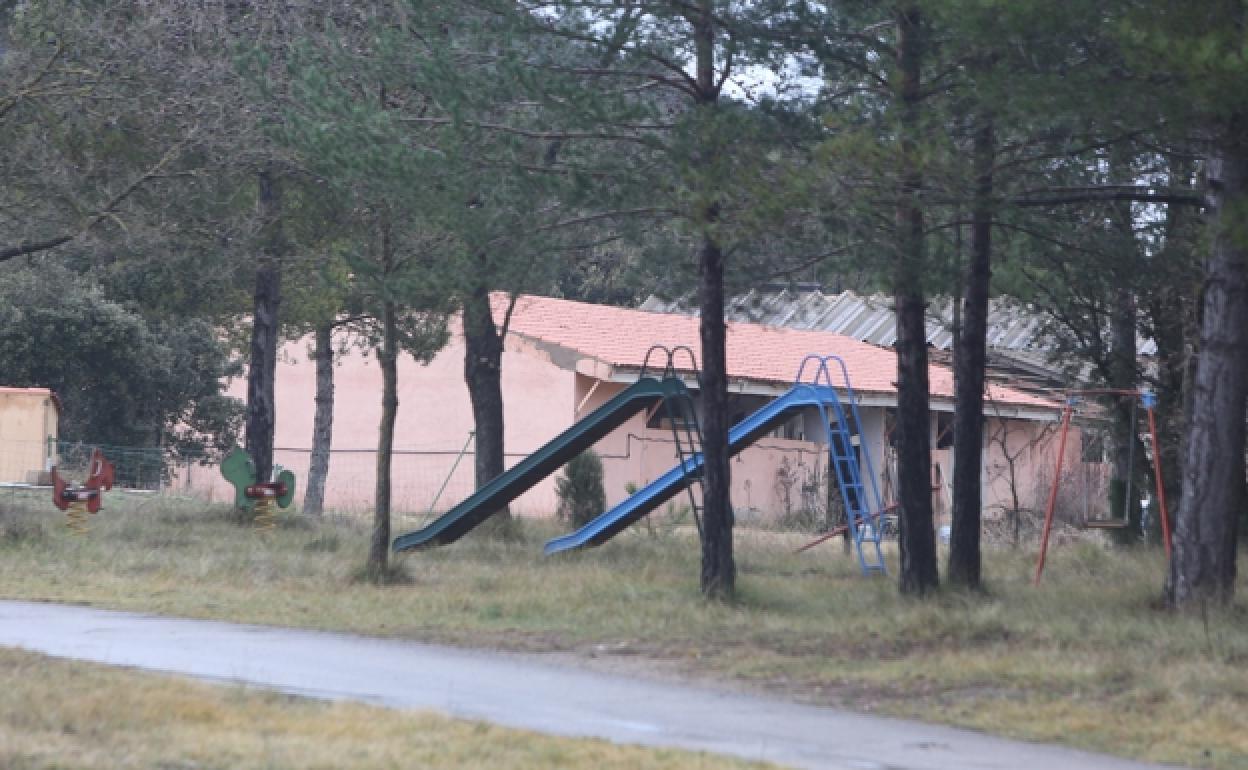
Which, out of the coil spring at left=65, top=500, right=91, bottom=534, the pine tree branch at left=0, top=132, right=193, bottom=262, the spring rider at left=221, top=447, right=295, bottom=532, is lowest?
the coil spring at left=65, top=500, right=91, bottom=534

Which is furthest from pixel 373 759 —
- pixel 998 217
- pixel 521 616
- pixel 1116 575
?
pixel 1116 575

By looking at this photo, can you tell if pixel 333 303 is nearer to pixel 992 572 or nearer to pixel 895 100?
pixel 992 572

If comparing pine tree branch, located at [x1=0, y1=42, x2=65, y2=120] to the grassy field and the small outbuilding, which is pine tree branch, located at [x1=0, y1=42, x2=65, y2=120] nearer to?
the grassy field

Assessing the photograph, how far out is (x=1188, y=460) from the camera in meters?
14.3

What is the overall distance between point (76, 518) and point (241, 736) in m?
15.0

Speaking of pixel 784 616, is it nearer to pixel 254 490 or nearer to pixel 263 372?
pixel 254 490

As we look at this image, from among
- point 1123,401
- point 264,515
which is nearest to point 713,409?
point 1123,401

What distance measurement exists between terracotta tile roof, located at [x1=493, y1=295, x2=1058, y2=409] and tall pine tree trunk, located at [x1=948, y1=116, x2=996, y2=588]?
16.5 meters

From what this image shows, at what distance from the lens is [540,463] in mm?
20906

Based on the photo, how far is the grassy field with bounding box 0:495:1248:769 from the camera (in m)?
10.6

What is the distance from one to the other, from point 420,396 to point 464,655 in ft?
86.9

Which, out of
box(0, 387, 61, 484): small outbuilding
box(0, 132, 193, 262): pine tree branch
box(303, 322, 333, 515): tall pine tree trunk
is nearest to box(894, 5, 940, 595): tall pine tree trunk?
box(0, 132, 193, 262): pine tree branch

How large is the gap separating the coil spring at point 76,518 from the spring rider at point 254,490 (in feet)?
A: 6.88

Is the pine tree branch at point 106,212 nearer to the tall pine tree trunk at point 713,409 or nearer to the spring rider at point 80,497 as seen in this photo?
the spring rider at point 80,497
